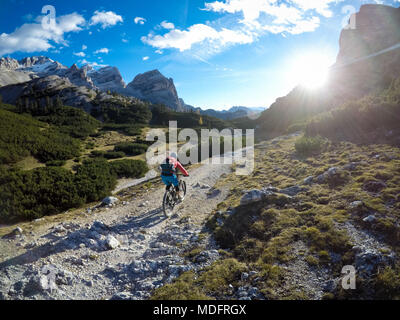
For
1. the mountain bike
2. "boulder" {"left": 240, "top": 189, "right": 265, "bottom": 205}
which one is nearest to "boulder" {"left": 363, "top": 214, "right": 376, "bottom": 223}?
"boulder" {"left": 240, "top": 189, "right": 265, "bottom": 205}

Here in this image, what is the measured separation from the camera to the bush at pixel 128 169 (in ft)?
61.8

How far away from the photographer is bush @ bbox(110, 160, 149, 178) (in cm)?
1883

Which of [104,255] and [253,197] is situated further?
[253,197]

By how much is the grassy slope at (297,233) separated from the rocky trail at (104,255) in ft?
2.61

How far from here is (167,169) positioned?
30.5ft

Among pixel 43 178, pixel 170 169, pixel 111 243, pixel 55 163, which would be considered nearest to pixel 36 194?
pixel 43 178

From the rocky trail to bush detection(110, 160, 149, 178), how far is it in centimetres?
852

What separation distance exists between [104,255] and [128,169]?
13708 mm

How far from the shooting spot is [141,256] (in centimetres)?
661

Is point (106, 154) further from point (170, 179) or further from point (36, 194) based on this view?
point (170, 179)

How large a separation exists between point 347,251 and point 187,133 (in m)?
51.2

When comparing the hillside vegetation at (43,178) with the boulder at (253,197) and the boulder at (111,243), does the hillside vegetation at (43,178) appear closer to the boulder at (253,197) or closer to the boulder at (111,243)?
the boulder at (111,243)

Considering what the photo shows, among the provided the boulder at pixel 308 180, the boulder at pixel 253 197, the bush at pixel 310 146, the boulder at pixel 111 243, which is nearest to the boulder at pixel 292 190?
the boulder at pixel 308 180
